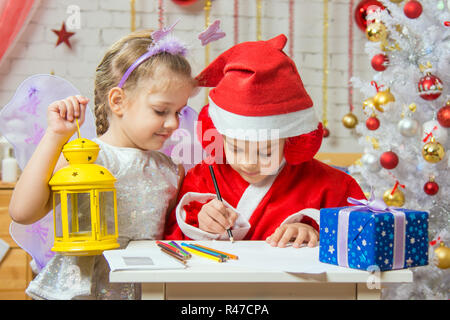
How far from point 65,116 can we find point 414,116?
1521mm

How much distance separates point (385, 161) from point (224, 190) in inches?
40.9

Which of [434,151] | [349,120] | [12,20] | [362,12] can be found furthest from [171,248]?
[362,12]

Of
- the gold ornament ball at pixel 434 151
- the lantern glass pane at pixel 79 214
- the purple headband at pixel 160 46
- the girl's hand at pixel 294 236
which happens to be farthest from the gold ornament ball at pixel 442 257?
the lantern glass pane at pixel 79 214

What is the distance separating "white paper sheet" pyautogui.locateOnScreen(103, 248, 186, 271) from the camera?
0.74 metres

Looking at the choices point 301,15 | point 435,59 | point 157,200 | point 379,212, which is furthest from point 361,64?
point 379,212

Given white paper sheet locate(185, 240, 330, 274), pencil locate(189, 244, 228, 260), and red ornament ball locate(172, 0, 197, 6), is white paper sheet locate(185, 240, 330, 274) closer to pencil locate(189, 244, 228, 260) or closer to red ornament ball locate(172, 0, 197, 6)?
pencil locate(189, 244, 228, 260)

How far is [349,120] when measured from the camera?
2732 millimetres

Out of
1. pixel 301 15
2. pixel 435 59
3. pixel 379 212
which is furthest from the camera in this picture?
pixel 301 15

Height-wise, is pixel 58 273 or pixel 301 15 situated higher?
pixel 301 15

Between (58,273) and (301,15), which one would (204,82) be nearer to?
(58,273)

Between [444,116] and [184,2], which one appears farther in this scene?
[184,2]

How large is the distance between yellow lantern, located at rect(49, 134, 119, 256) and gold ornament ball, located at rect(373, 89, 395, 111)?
1.40 metres

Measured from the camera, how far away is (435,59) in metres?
1.89

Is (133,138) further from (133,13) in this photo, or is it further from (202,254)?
(133,13)
